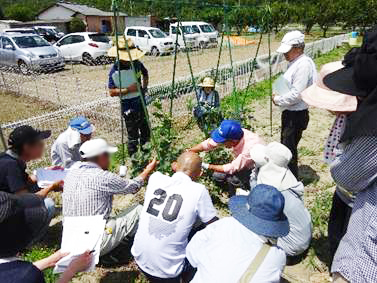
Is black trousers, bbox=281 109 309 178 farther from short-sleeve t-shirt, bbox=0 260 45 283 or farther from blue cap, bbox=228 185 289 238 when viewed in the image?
short-sleeve t-shirt, bbox=0 260 45 283

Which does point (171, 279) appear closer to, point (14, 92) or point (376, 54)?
point (376, 54)

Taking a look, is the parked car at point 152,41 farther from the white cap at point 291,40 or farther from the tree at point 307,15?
the tree at point 307,15

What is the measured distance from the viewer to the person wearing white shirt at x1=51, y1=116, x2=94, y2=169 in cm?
401

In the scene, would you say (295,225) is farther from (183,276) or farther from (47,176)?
(47,176)

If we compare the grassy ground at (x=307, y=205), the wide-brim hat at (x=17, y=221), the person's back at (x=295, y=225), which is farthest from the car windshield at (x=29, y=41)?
the wide-brim hat at (x=17, y=221)

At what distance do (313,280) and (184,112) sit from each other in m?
4.89

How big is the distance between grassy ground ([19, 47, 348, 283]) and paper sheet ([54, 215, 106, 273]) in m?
0.62

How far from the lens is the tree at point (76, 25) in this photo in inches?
1356

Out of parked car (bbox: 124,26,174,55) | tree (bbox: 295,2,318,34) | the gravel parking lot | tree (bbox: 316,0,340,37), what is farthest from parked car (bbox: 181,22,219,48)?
tree (bbox: 316,0,340,37)

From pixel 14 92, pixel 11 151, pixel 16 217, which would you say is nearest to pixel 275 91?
pixel 11 151

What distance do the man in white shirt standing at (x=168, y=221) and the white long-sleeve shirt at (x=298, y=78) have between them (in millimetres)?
1866

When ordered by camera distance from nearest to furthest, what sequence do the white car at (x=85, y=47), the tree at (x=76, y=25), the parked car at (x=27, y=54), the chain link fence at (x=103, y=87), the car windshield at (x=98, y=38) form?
1. the chain link fence at (x=103, y=87)
2. the parked car at (x=27, y=54)
3. the white car at (x=85, y=47)
4. the car windshield at (x=98, y=38)
5. the tree at (x=76, y=25)

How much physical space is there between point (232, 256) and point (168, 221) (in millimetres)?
783

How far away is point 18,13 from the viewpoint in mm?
37969
